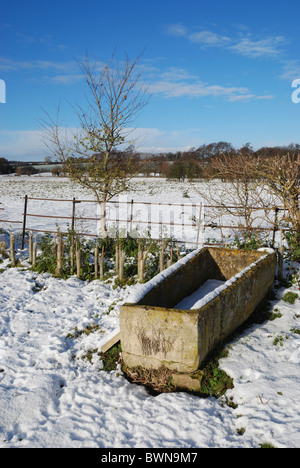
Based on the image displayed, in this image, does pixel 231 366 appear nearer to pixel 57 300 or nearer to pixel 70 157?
pixel 57 300

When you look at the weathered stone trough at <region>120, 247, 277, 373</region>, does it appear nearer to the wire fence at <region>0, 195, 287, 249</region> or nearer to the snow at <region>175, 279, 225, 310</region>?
the snow at <region>175, 279, 225, 310</region>

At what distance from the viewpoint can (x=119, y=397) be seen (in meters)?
3.96

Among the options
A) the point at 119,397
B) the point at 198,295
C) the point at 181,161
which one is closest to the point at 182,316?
the point at 119,397

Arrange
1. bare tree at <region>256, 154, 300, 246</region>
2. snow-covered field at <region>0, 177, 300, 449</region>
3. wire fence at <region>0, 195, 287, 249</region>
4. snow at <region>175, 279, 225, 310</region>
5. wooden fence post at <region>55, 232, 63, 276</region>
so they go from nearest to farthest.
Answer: snow-covered field at <region>0, 177, 300, 449</region> → snow at <region>175, 279, 225, 310</region> → bare tree at <region>256, 154, 300, 246</region> → wooden fence post at <region>55, 232, 63, 276</region> → wire fence at <region>0, 195, 287, 249</region>

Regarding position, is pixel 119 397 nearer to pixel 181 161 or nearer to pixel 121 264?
pixel 121 264

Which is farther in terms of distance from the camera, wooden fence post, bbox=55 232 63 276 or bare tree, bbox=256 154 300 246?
wooden fence post, bbox=55 232 63 276

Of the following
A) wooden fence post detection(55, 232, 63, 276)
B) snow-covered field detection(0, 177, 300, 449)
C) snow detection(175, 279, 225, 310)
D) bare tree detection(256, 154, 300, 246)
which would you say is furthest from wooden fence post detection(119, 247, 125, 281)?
bare tree detection(256, 154, 300, 246)

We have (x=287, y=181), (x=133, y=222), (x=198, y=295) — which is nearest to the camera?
(x=198, y=295)

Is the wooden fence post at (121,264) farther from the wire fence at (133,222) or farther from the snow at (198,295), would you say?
the snow at (198,295)

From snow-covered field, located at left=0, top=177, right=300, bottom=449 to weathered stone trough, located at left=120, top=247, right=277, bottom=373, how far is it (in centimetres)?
32

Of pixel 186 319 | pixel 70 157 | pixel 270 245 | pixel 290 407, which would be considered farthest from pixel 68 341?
pixel 70 157

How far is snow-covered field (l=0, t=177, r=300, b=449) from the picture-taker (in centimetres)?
327

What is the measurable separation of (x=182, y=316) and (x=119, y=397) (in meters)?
1.16

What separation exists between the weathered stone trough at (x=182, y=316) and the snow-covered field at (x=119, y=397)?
0.32m
